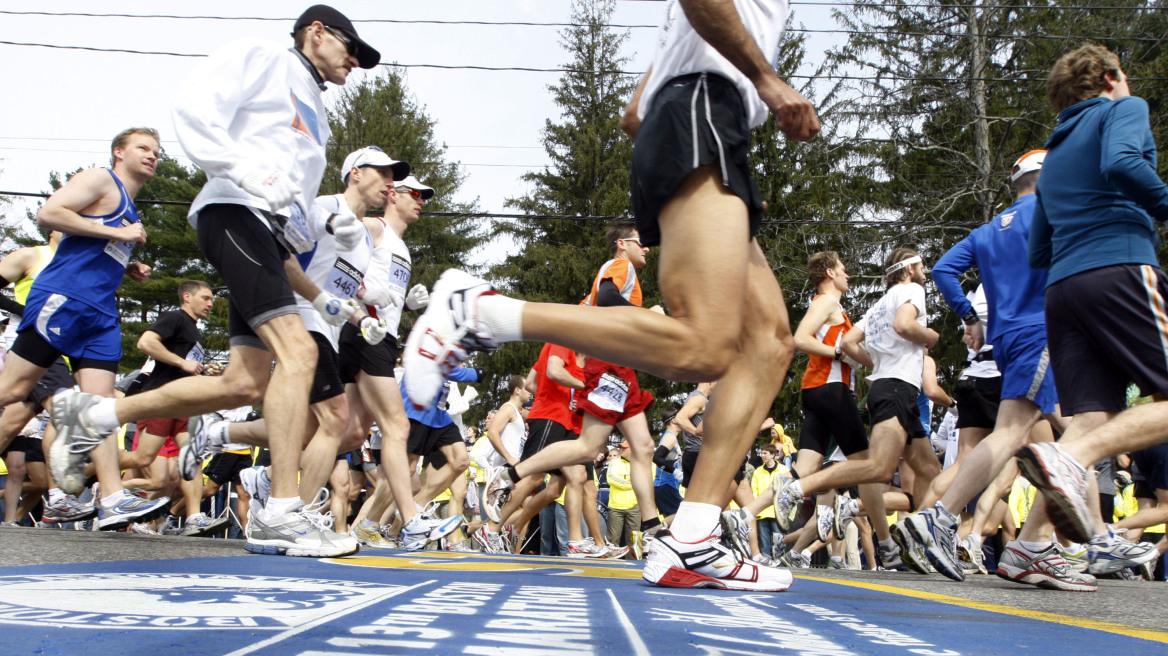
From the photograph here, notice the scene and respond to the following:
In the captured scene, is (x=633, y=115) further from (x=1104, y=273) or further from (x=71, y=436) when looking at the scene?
(x=71, y=436)

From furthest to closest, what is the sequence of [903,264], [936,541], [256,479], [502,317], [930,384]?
[930,384], [256,479], [903,264], [936,541], [502,317]

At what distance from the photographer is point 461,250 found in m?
37.9

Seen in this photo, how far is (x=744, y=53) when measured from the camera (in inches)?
94.6

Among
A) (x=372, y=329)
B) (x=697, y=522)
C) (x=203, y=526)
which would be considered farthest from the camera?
(x=203, y=526)

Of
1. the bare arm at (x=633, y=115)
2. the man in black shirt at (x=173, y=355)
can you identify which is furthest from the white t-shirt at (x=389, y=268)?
the bare arm at (x=633, y=115)

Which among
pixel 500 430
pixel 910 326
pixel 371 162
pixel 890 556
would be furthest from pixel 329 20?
pixel 500 430

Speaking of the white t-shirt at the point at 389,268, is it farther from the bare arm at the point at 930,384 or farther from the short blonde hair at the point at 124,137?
the bare arm at the point at 930,384

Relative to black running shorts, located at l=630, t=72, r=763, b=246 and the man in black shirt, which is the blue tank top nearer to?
the man in black shirt

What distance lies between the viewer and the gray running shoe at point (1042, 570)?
3.72 metres

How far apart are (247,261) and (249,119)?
57cm

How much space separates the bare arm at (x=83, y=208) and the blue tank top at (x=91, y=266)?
0.06m

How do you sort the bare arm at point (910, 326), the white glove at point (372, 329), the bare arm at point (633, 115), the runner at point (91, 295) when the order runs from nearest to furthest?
A: the bare arm at point (633, 115) → the white glove at point (372, 329) → the runner at point (91, 295) → the bare arm at point (910, 326)

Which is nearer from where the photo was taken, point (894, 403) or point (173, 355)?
point (894, 403)

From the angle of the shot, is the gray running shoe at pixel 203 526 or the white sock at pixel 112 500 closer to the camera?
the white sock at pixel 112 500
